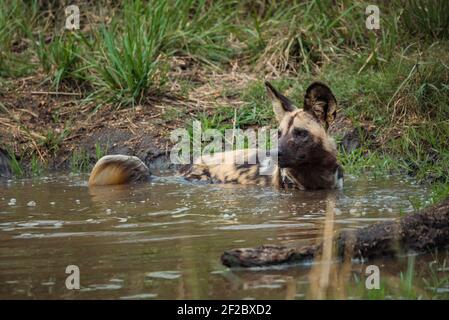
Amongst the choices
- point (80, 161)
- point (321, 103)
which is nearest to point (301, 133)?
point (321, 103)

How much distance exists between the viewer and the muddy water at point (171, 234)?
3.49 m

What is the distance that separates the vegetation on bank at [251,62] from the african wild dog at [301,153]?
55 cm

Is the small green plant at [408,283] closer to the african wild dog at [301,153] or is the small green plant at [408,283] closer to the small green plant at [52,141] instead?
the african wild dog at [301,153]

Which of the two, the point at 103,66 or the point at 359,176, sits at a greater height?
the point at 103,66

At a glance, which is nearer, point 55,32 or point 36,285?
point 36,285

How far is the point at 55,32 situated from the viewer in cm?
855

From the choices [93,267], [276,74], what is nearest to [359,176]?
[276,74]

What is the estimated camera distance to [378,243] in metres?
3.81

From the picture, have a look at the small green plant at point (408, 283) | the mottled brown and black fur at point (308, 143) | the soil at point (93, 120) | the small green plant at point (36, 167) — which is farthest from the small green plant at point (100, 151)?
the small green plant at point (408, 283)

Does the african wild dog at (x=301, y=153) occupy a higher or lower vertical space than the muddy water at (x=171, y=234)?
higher

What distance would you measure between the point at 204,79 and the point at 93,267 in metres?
4.34

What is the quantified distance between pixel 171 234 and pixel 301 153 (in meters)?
1.57
